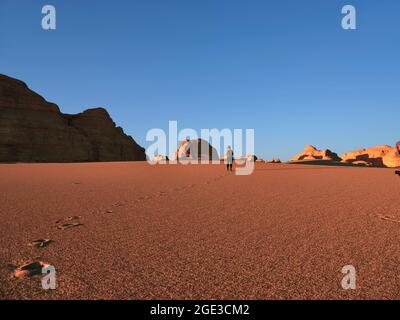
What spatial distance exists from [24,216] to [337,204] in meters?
6.20

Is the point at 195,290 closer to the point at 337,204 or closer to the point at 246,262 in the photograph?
the point at 246,262

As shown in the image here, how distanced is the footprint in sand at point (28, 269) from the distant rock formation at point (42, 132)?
76.3 m

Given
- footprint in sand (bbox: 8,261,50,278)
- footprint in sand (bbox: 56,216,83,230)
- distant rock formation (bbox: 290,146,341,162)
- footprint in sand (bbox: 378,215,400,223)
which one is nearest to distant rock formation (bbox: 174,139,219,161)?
distant rock formation (bbox: 290,146,341,162)

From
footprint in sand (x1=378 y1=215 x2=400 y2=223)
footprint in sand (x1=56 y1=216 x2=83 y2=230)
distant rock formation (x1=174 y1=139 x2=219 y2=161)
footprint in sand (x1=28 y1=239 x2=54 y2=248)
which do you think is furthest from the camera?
distant rock formation (x1=174 y1=139 x2=219 y2=161)

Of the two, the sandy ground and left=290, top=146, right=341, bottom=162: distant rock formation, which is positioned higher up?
left=290, top=146, right=341, bottom=162: distant rock formation

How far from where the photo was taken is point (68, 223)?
14.9 feet

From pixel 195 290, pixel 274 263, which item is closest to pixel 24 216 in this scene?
pixel 195 290

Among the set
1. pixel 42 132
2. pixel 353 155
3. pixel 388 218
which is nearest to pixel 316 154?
pixel 353 155

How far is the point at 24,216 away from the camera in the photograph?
195 inches

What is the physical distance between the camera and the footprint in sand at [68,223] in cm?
433

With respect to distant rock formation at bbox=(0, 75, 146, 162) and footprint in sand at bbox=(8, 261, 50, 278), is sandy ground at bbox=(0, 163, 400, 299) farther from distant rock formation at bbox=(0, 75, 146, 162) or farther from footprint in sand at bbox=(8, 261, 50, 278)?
distant rock formation at bbox=(0, 75, 146, 162)

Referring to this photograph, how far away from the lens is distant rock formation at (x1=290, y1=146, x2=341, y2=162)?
70062 mm

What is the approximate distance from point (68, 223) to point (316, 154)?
3032 inches

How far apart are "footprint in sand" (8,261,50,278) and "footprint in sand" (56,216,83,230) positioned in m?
1.43
